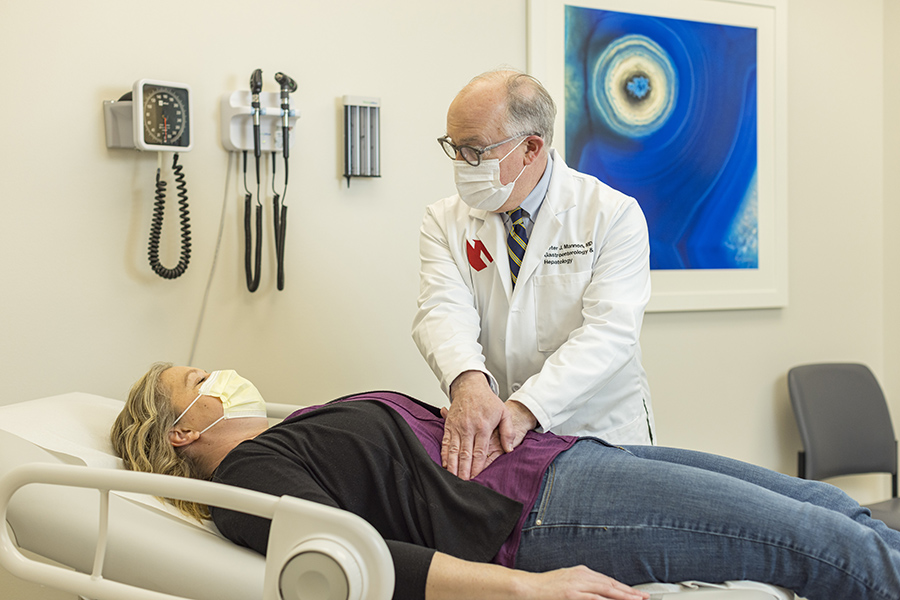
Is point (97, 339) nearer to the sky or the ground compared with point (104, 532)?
nearer to the sky

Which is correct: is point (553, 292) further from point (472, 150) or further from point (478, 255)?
point (472, 150)

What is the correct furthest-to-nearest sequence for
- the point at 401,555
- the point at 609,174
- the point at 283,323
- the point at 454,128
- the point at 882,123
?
the point at 882,123, the point at 609,174, the point at 283,323, the point at 454,128, the point at 401,555

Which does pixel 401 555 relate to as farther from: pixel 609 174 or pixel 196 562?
pixel 609 174

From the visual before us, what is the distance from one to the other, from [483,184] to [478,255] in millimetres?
209

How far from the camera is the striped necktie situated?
5.97 feet

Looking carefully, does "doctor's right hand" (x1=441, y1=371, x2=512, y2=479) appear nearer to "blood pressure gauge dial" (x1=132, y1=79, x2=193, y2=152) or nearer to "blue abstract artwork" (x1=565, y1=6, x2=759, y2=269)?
"blood pressure gauge dial" (x1=132, y1=79, x2=193, y2=152)

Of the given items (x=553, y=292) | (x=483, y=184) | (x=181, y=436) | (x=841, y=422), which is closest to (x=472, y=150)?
(x=483, y=184)

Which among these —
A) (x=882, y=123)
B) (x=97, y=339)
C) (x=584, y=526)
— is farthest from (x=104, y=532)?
(x=882, y=123)

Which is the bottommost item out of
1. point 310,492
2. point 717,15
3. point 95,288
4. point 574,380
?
point 310,492

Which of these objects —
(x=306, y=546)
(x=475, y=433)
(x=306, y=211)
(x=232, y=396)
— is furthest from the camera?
(x=306, y=211)

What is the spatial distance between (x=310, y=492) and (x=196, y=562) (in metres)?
0.20

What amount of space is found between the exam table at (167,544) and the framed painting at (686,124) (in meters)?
1.66

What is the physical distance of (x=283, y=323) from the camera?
2203 millimetres

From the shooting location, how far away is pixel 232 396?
1529mm
